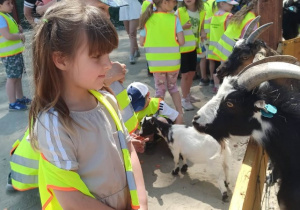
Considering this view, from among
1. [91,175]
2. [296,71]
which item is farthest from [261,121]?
[91,175]

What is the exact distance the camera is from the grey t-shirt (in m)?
1.23

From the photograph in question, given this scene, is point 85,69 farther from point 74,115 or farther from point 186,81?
point 186,81

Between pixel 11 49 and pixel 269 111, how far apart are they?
4.58 meters

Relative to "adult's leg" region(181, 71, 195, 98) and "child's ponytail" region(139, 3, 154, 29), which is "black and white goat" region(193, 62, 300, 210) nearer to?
"child's ponytail" region(139, 3, 154, 29)

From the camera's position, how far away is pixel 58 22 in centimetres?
123

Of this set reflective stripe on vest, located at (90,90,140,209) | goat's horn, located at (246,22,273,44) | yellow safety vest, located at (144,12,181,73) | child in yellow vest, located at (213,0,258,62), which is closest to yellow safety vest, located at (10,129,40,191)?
reflective stripe on vest, located at (90,90,140,209)

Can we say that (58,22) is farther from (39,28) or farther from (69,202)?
(69,202)

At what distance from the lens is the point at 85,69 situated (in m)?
1.28

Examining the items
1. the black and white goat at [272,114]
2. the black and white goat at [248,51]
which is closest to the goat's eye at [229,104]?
the black and white goat at [272,114]

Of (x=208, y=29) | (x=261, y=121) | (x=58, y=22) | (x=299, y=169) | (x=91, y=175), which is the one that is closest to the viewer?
(x=58, y=22)

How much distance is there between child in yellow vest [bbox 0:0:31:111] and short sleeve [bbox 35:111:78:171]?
15.0 feet

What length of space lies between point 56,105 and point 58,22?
31 centimetres

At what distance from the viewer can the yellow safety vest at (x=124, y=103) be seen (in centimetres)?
273

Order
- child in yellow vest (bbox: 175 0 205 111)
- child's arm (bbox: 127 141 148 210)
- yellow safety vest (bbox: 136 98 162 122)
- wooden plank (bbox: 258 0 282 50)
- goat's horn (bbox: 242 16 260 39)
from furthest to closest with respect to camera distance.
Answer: child in yellow vest (bbox: 175 0 205 111)
yellow safety vest (bbox: 136 98 162 122)
goat's horn (bbox: 242 16 260 39)
wooden plank (bbox: 258 0 282 50)
child's arm (bbox: 127 141 148 210)
